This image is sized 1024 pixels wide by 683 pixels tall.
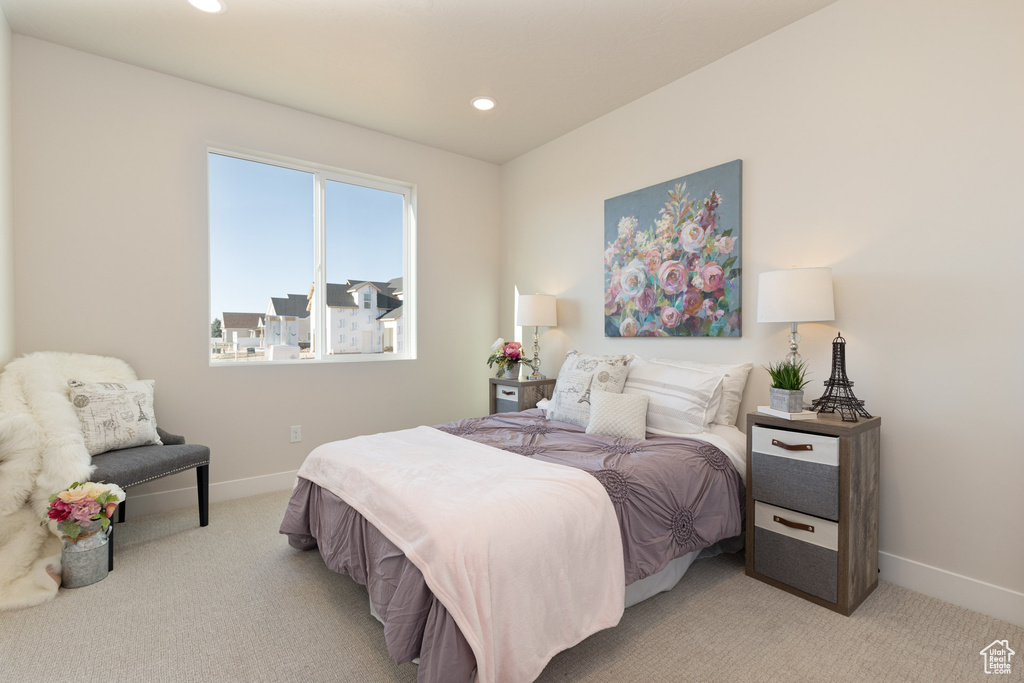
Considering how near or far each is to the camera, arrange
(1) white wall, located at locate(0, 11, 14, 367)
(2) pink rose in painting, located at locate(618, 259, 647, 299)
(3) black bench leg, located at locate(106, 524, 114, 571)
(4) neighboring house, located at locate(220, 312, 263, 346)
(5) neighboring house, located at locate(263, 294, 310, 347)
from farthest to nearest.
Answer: (5) neighboring house, located at locate(263, 294, 310, 347) < (4) neighboring house, located at locate(220, 312, 263, 346) < (2) pink rose in painting, located at locate(618, 259, 647, 299) < (1) white wall, located at locate(0, 11, 14, 367) < (3) black bench leg, located at locate(106, 524, 114, 571)

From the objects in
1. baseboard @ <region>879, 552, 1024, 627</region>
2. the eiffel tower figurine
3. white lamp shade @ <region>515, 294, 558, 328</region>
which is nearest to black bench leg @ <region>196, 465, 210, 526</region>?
white lamp shade @ <region>515, 294, 558, 328</region>

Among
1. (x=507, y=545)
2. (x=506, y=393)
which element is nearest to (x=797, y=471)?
(x=507, y=545)

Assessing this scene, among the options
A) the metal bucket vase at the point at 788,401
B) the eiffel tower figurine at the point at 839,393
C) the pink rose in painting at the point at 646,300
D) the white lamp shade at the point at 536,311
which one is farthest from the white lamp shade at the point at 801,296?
the white lamp shade at the point at 536,311

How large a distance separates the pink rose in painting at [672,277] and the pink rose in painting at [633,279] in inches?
5.5

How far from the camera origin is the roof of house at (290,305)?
365cm

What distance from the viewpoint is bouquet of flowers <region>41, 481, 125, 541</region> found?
211 cm

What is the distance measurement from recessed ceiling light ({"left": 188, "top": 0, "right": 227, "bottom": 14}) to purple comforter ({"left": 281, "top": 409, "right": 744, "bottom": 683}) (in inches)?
95.0

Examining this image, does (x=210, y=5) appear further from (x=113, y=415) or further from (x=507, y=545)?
(x=507, y=545)

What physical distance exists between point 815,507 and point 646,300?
1649 millimetres

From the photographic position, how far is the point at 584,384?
2982 millimetres

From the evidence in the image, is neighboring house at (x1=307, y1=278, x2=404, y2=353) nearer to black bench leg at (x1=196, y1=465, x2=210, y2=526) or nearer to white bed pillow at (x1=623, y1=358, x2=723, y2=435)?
black bench leg at (x1=196, y1=465, x2=210, y2=526)

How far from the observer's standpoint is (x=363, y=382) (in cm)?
397

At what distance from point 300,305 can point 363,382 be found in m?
0.77

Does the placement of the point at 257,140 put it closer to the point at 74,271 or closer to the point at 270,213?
the point at 270,213
